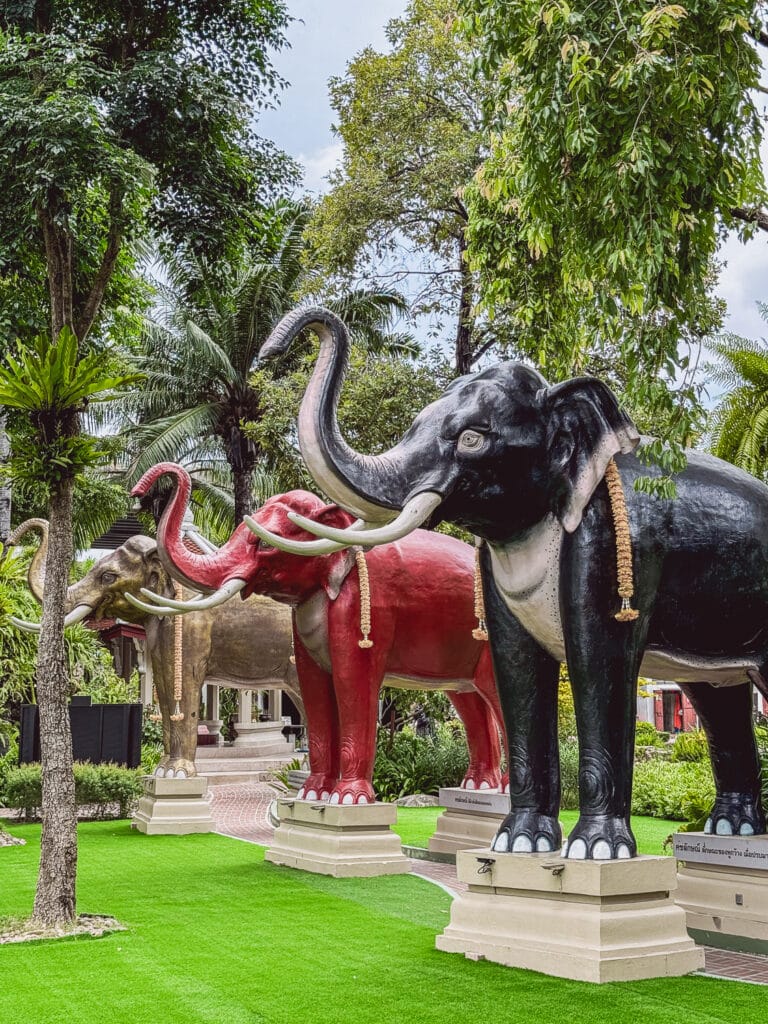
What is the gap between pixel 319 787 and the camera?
8766mm

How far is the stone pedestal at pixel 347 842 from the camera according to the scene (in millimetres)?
8086

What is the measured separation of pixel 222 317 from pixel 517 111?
17.7 m

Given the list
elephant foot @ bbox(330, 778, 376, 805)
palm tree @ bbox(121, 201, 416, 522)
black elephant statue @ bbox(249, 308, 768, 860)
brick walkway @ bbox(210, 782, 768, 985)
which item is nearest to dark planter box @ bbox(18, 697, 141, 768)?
brick walkway @ bbox(210, 782, 768, 985)

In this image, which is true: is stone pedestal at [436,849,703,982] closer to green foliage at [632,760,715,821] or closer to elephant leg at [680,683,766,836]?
elephant leg at [680,683,766,836]

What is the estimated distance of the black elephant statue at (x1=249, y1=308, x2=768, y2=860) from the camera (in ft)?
16.6

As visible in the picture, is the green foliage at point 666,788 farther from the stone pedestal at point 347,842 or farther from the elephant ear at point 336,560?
the elephant ear at point 336,560

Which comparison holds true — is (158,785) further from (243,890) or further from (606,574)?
(606,574)

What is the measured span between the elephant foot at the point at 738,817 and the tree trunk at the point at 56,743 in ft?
11.6

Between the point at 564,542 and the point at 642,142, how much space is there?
73.3 inches

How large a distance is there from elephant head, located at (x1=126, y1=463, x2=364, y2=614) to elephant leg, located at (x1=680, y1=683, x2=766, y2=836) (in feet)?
10.2

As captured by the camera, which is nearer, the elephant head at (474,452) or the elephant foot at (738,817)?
the elephant head at (474,452)

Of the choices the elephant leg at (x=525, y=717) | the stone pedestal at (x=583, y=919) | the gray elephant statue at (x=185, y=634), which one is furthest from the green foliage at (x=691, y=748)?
the stone pedestal at (x=583, y=919)

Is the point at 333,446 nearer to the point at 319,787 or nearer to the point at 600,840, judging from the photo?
the point at 600,840

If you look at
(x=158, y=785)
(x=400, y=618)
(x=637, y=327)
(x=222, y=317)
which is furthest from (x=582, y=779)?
(x=222, y=317)
